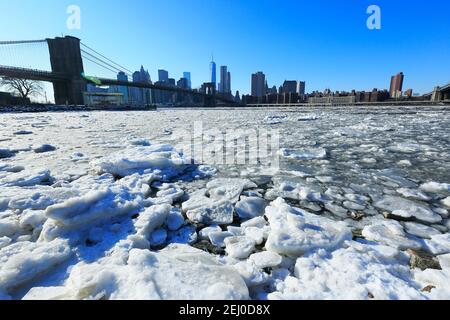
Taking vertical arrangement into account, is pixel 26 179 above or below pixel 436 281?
above

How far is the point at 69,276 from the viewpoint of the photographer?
1.14m

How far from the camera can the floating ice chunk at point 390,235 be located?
141 cm

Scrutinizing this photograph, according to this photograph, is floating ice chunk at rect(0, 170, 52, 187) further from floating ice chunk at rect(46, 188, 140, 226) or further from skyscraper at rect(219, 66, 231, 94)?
skyscraper at rect(219, 66, 231, 94)

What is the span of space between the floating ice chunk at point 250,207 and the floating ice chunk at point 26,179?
2134 mm

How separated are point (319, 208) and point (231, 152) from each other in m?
2.40

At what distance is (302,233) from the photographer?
144 centimetres

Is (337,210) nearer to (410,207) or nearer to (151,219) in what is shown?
(410,207)

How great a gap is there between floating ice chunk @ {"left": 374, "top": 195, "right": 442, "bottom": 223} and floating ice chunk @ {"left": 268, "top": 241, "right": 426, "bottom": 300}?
69cm

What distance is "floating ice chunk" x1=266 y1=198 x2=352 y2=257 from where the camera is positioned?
1.34 m

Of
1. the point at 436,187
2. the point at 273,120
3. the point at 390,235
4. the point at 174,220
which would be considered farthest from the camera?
the point at 273,120

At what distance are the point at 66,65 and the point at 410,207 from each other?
63616 mm

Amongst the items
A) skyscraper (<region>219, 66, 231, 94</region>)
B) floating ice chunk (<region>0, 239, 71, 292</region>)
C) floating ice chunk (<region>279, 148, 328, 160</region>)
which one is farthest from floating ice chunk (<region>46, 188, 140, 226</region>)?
skyscraper (<region>219, 66, 231, 94</region>)

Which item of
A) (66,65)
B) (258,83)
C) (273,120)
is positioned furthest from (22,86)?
(258,83)
